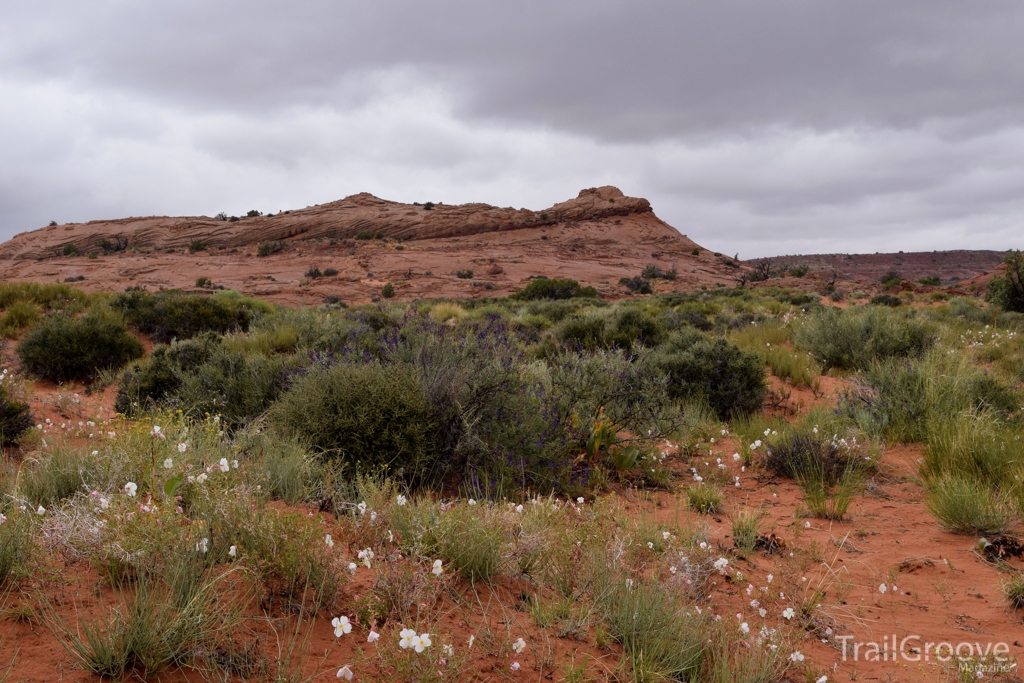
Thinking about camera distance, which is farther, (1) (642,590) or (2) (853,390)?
(2) (853,390)

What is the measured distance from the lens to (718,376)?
24.2 ft

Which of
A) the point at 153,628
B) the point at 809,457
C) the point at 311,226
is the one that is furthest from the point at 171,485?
the point at 311,226

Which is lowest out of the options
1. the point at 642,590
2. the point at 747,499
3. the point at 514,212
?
the point at 747,499

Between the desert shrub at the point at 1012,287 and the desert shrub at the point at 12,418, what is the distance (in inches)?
798

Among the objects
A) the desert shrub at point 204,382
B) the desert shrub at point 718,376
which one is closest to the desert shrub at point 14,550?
the desert shrub at point 204,382

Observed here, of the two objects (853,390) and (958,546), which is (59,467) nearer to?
(958,546)

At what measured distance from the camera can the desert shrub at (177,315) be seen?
37.6 feet

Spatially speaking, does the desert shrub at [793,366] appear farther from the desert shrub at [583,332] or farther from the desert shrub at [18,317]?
the desert shrub at [18,317]

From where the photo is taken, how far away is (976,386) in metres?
6.10

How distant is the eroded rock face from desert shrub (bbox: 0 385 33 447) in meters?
56.3

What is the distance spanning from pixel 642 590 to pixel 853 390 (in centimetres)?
541

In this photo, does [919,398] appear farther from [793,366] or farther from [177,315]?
[177,315]

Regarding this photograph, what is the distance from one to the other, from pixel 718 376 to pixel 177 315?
10.2 meters

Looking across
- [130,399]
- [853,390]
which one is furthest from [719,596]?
[130,399]
